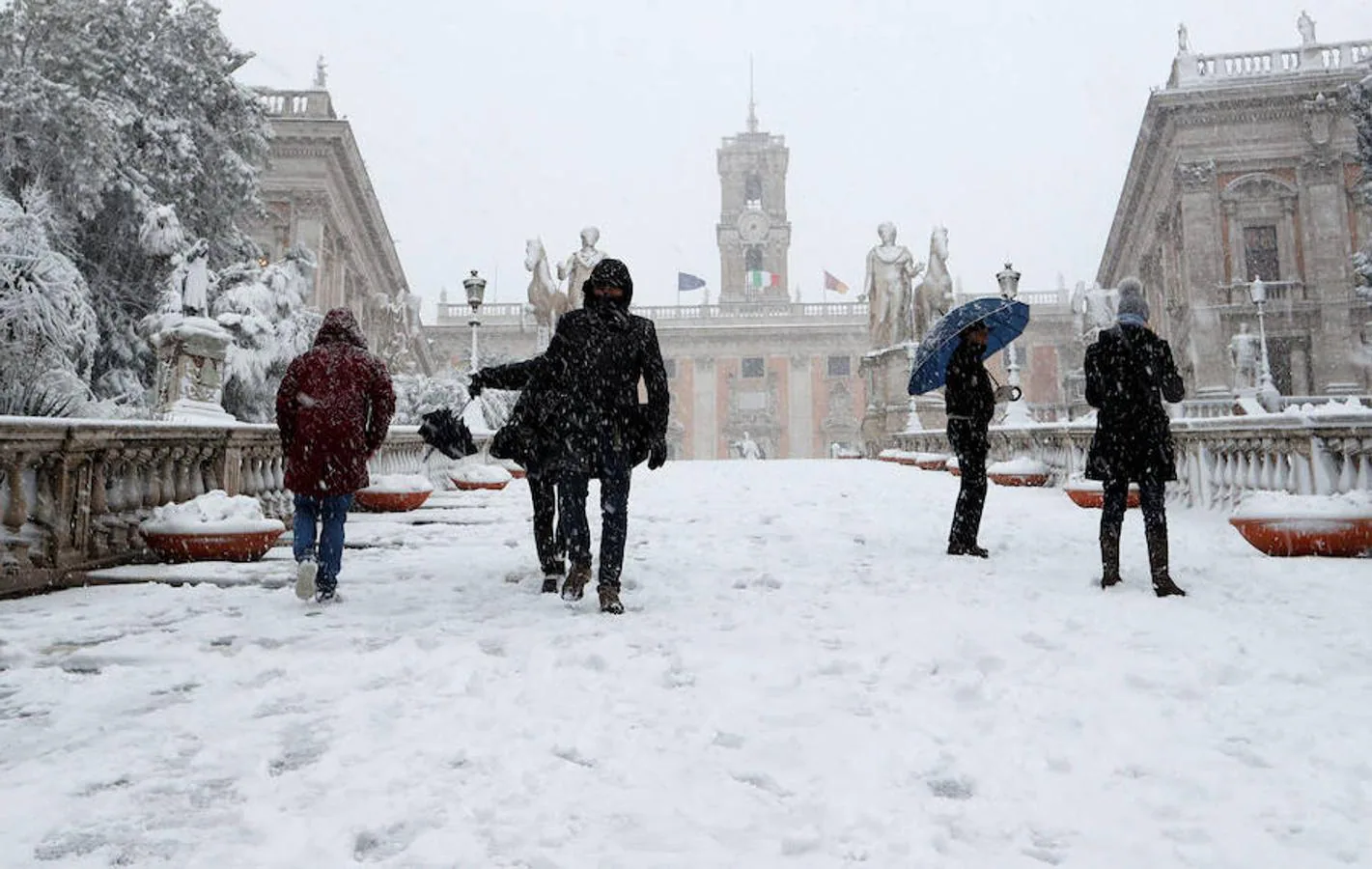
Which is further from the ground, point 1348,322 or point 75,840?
point 1348,322

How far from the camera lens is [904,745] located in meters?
2.41

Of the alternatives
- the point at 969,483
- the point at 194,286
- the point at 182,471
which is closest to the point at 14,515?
the point at 182,471

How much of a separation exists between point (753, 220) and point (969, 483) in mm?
56962

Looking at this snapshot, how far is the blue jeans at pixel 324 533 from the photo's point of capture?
436 cm

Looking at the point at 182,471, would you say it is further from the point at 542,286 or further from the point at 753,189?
the point at 753,189

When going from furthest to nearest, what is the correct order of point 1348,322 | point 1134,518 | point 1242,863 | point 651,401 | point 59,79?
point 1348,322, point 59,79, point 1134,518, point 651,401, point 1242,863

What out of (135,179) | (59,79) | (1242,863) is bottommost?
(1242,863)

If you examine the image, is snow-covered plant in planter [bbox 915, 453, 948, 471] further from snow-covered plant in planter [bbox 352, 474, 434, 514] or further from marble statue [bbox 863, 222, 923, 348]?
snow-covered plant in planter [bbox 352, 474, 434, 514]

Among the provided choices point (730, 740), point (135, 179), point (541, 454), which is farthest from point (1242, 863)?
point (135, 179)

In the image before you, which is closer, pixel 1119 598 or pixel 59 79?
pixel 1119 598

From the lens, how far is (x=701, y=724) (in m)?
2.58

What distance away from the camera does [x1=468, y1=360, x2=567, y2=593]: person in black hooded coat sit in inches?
170

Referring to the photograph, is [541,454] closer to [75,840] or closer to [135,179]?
[75,840]

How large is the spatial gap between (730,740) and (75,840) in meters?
1.57
